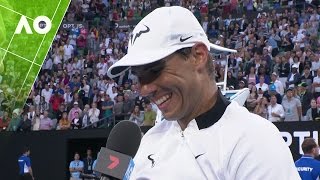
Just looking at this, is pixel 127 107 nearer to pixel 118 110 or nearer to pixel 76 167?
pixel 118 110

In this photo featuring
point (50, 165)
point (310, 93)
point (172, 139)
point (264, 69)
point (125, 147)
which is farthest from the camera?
point (50, 165)

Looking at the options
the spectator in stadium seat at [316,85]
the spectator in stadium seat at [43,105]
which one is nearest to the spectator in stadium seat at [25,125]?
the spectator in stadium seat at [43,105]

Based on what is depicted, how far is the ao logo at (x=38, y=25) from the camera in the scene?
19.8 metres

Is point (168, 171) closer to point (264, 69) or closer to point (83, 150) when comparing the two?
point (264, 69)

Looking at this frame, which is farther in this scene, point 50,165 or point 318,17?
point 318,17

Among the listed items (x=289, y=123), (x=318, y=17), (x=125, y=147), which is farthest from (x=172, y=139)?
(x=318, y=17)

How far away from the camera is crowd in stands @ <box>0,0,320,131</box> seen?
1430 centimetres

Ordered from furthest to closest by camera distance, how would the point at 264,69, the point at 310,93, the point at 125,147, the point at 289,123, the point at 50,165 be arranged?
the point at 50,165 < the point at 264,69 < the point at 310,93 < the point at 289,123 < the point at 125,147

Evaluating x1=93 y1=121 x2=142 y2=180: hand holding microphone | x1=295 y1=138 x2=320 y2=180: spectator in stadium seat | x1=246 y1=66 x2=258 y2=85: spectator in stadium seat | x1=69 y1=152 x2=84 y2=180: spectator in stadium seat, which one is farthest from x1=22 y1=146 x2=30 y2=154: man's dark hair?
x1=93 y1=121 x2=142 y2=180: hand holding microphone

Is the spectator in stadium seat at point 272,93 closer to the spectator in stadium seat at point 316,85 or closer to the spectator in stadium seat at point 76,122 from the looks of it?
the spectator in stadium seat at point 316,85

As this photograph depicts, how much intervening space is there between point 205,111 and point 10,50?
1780 centimetres

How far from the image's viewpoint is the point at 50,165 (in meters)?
17.2

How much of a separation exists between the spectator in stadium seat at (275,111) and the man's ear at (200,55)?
11.5 m

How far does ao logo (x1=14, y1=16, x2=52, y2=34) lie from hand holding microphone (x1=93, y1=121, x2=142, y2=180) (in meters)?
16.6
